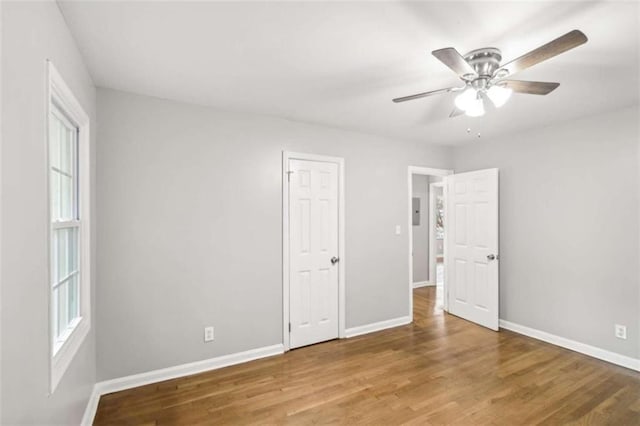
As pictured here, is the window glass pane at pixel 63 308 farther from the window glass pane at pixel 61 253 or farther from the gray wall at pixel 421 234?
the gray wall at pixel 421 234

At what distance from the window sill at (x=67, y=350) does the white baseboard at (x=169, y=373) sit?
55 cm

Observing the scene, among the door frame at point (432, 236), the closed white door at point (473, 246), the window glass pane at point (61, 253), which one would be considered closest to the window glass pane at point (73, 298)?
the window glass pane at point (61, 253)

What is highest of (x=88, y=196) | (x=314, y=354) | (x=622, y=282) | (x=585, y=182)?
(x=585, y=182)

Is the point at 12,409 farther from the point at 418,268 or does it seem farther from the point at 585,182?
the point at 418,268

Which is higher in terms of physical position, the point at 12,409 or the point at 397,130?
the point at 397,130

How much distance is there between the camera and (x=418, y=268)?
250 inches

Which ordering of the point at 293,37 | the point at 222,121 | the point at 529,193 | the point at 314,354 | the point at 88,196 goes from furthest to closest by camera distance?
the point at 529,193 < the point at 314,354 < the point at 222,121 < the point at 88,196 < the point at 293,37

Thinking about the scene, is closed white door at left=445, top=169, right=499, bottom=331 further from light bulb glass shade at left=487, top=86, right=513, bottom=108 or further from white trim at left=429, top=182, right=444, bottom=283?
light bulb glass shade at left=487, top=86, right=513, bottom=108

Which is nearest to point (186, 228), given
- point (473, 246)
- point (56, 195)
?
point (56, 195)

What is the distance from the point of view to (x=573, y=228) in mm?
3342

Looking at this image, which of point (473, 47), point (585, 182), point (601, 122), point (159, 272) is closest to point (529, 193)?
point (585, 182)

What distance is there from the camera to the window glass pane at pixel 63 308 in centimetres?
177

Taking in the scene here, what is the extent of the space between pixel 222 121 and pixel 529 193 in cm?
358

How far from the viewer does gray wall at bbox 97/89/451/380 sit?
2.55m
